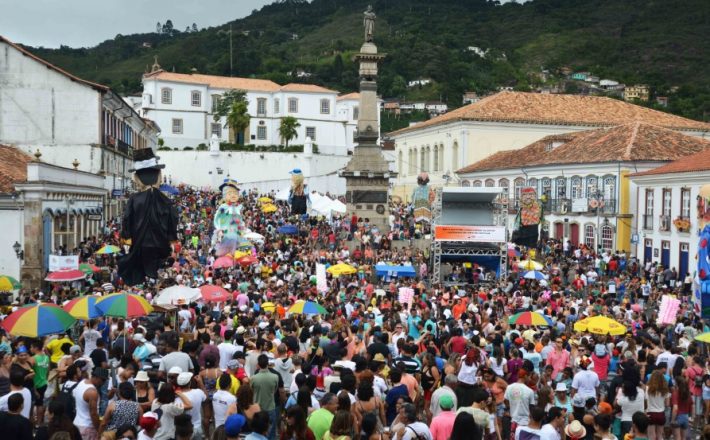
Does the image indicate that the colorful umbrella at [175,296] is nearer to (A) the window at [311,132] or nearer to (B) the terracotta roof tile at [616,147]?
(B) the terracotta roof tile at [616,147]

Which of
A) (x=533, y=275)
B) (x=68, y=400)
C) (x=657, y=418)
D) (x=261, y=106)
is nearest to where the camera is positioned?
(x=68, y=400)

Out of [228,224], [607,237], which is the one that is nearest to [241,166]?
[607,237]

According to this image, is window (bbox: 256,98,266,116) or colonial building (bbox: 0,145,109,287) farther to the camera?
window (bbox: 256,98,266,116)

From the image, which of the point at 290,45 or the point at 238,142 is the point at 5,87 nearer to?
the point at 238,142

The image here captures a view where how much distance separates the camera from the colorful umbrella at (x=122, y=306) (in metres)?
12.7

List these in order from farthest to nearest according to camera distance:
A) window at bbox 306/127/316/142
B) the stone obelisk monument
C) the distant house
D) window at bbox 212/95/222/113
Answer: the distant house, window at bbox 306/127/316/142, window at bbox 212/95/222/113, the stone obelisk monument

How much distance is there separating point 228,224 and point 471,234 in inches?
360

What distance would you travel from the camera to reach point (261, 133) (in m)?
93.1

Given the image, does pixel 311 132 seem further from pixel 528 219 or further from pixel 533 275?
pixel 533 275

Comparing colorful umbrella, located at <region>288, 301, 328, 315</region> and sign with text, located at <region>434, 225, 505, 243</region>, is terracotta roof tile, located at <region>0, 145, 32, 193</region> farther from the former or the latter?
colorful umbrella, located at <region>288, 301, 328, 315</region>

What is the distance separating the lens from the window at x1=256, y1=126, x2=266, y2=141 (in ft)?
305

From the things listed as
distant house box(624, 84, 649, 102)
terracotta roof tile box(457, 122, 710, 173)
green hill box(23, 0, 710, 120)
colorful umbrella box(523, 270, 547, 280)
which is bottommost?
colorful umbrella box(523, 270, 547, 280)

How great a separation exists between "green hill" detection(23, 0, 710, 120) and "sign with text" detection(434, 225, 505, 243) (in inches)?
2779

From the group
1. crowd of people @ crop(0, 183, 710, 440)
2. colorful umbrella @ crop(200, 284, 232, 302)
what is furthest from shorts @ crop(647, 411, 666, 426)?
colorful umbrella @ crop(200, 284, 232, 302)
